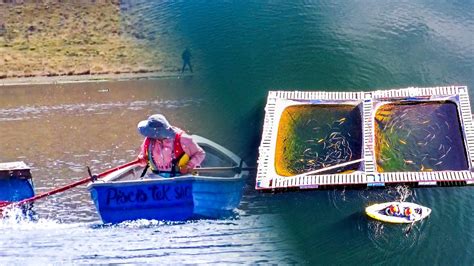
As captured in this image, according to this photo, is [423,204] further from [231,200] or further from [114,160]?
[114,160]

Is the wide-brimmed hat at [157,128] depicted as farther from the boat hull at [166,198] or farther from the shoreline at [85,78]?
the shoreline at [85,78]

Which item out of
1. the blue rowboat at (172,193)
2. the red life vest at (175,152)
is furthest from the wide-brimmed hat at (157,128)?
the blue rowboat at (172,193)

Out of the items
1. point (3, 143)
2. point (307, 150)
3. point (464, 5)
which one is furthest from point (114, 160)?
point (464, 5)

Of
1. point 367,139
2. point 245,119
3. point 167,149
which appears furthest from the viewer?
point 245,119

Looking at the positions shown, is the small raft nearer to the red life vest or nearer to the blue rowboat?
the blue rowboat

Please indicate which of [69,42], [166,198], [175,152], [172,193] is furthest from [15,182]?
[69,42]

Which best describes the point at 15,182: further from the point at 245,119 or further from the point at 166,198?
the point at 245,119
